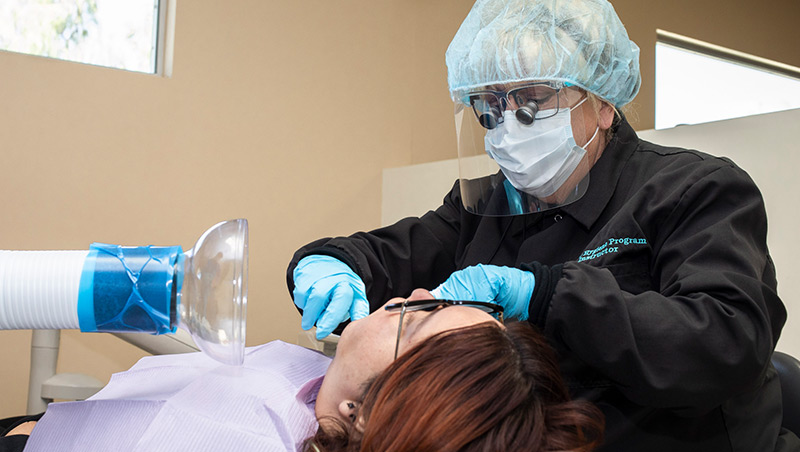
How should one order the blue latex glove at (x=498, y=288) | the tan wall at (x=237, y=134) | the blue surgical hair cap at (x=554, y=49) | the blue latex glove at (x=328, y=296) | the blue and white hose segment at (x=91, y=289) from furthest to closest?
the tan wall at (x=237, y=134), the blue surgical hair cap at (x=554, y=49), the blue latex glove at (x=328, y=296), the blue latex glove at (x=498, y=288), the blue and white hose segment at (x=91, y=289)

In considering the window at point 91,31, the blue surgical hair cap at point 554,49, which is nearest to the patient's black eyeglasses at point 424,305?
the blue surgical hair cap at point 554,49

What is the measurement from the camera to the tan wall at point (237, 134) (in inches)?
111

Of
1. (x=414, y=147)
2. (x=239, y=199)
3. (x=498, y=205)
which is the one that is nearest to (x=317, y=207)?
(x=239, y=199)

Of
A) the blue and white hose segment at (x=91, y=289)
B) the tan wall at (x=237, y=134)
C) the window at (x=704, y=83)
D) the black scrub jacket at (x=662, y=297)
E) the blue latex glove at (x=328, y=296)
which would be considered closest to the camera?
the blue and white hose segment at (x=91, y=289)

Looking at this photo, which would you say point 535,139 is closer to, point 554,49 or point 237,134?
point 554,49

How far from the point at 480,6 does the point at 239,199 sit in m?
2.01

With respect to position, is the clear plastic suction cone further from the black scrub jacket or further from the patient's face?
the black scrub jacket

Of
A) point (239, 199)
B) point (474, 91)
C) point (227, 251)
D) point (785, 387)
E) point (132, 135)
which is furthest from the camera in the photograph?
point (239, 199)

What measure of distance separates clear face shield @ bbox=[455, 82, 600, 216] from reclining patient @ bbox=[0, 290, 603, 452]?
406mm

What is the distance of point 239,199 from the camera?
10.7ft

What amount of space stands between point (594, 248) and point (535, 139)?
0.27 m

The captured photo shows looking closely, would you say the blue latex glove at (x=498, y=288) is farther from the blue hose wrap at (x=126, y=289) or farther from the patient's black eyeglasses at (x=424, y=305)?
the blue hose wrap at (x=126, y=289)

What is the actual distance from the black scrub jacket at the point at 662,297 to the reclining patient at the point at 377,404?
0.10m

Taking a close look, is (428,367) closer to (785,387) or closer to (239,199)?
(785,387)
